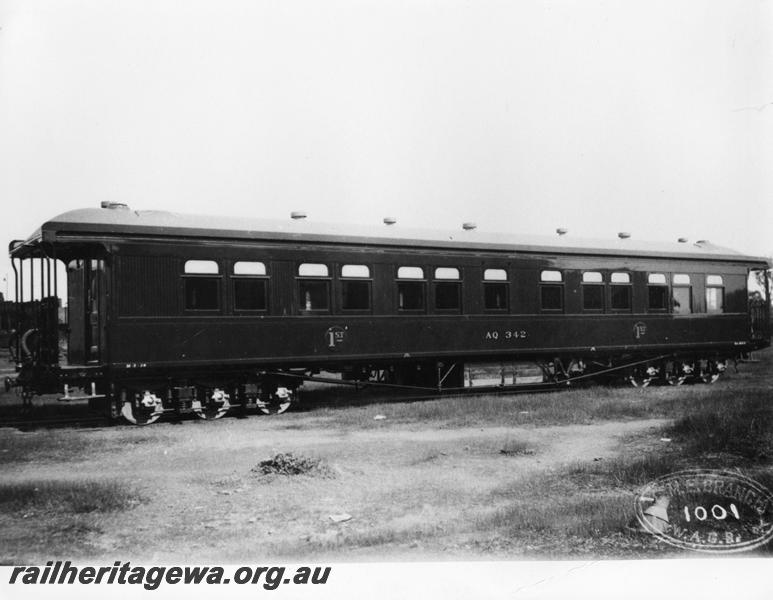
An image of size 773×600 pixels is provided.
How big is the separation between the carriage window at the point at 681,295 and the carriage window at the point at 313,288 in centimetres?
920

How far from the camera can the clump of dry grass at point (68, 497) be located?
6582 mm

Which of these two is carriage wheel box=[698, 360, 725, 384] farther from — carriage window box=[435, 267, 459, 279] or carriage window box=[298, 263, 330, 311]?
carriage window box=[298, 263, 330, 311]

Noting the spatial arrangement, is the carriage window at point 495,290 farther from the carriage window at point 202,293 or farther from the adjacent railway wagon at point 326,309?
the carriage window at point 202,293

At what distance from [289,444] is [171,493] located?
254 centimetres

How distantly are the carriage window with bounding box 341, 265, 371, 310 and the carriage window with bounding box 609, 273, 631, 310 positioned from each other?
630 centimetres

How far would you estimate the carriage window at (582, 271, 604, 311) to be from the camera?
1540 centimetres

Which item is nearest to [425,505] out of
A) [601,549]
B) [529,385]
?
[601,549]

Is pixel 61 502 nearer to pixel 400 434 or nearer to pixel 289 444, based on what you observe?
pixel 289 444

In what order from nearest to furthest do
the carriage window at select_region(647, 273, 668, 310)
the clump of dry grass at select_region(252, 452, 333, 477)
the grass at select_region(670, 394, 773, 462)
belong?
1. the clump of dry grass at select_region(252, 452, 333, 477)
2. the grass at select_region(670, 394, 773, 462)
3. the carriage window at select_region(647, 273, 668, 310)

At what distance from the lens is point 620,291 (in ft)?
52.1

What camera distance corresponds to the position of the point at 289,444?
9.49 m

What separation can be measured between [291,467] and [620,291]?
10.6 meters

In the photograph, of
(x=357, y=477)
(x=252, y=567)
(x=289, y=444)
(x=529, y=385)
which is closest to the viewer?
(x=252, y=567)

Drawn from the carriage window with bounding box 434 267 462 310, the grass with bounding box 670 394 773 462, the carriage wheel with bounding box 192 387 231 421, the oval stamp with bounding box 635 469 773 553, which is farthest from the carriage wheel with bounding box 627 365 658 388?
the carriage wheel with bounding box 192 387 231 421
